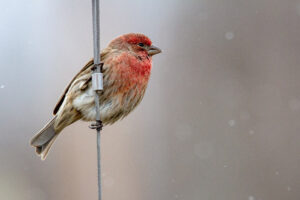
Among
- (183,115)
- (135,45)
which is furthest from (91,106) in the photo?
(183,115)

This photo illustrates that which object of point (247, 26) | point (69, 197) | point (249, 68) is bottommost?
point (69, 197)

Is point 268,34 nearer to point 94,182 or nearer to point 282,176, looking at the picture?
point 282,176

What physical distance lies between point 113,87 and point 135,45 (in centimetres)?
53

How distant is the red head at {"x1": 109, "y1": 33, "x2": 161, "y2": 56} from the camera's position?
4.85 m

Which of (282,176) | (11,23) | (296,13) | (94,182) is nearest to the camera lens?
(282,176)

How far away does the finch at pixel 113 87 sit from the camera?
4.57 m

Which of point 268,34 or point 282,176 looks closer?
point 282,176

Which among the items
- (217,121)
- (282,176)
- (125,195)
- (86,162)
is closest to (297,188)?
(282,176)

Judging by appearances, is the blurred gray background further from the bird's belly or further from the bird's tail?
the bird's belly

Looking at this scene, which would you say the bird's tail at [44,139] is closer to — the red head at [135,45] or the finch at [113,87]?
the finch at [113,87]

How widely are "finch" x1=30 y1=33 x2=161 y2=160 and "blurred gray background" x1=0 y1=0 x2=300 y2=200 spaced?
4.35m

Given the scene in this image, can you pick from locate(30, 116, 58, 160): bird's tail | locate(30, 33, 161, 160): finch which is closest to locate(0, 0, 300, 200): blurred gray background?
locate(30, 116, 58, 160): bird's tail

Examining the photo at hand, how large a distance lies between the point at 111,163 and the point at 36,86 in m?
2.02

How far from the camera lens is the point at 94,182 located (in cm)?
944
